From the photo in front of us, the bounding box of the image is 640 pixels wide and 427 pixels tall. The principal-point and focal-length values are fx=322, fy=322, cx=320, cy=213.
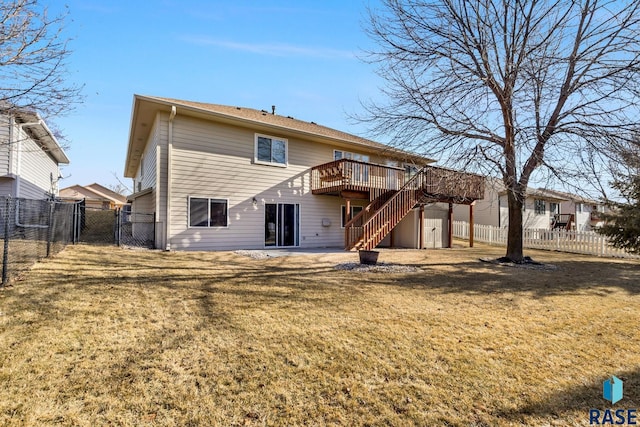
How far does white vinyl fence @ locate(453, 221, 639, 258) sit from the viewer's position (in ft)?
43.3

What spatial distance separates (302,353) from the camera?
322 cm

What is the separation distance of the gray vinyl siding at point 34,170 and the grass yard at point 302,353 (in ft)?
34.4

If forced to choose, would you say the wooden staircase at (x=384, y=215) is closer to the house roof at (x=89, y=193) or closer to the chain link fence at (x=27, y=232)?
A: the chain link fence at (x=27, y=232)

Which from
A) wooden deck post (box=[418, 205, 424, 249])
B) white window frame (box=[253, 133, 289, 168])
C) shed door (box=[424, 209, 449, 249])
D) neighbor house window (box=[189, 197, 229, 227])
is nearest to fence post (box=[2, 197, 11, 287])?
neighbor house window (box=[189, 197, 229, 227])

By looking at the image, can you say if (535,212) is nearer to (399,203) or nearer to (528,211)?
(528,211)

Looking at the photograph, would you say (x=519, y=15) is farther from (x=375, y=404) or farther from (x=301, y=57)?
(x=375, y=404)

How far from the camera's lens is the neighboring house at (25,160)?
11.6m

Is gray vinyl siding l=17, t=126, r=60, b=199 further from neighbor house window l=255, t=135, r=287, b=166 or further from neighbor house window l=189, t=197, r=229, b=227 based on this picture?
neighbor house window l=255, t=135, r=287, b=166

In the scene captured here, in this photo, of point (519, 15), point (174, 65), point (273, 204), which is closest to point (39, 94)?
point (174, 65)

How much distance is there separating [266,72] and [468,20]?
622 centimetres

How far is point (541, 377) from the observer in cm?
293

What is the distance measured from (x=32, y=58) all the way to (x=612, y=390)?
8.92 m

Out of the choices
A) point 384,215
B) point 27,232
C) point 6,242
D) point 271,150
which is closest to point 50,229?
point 27,232

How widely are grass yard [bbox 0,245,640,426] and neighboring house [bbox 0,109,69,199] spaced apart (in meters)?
8.54
